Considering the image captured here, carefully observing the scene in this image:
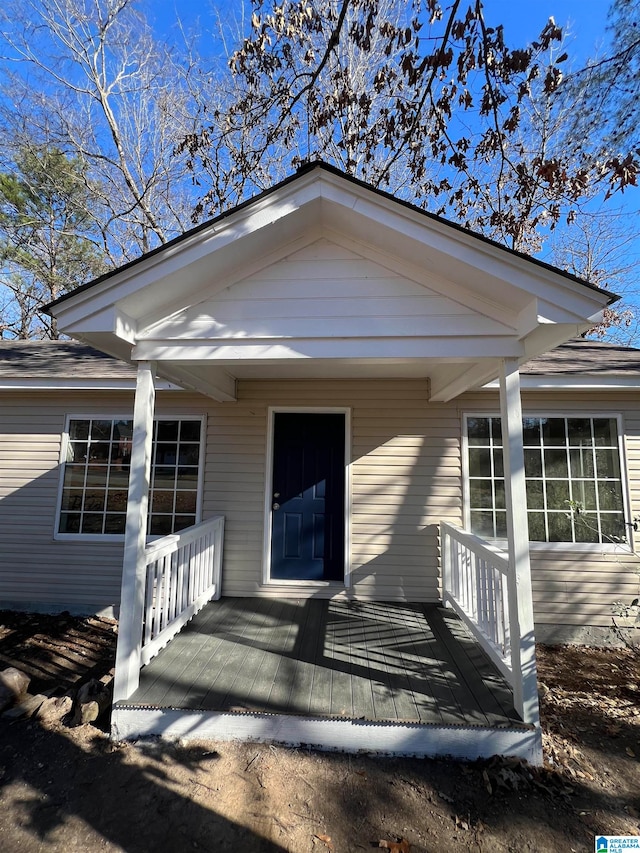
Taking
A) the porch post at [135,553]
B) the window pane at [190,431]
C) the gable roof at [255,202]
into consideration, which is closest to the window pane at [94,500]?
the window pane at [190,431]

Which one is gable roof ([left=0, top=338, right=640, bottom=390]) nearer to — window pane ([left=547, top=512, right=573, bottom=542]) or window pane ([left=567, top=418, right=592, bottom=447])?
window pane ([left=567, top=418, right=592, bottom=447])

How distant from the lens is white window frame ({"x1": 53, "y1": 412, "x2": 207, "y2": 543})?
15.9 feet

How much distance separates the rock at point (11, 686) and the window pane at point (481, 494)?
4499mm

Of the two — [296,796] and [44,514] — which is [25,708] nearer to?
[296,796]

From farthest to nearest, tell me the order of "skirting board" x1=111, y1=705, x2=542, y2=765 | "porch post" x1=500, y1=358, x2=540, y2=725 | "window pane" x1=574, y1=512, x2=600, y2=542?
"window pane" x1=574, y1=512, x2=600, y2=542
"porch post" x1=500, y1=358, x2=540, y2=725
"skirting board" x1=111, y1=705, x2=542, y2=765

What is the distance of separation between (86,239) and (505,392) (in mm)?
14145

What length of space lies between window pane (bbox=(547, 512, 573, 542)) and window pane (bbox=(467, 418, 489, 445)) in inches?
44.3

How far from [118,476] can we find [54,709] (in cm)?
268

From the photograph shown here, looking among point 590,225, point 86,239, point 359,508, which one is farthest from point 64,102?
point 590,225

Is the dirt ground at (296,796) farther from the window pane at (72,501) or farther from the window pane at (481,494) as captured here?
the window pane at (72,501)

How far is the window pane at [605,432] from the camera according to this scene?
15.2ft

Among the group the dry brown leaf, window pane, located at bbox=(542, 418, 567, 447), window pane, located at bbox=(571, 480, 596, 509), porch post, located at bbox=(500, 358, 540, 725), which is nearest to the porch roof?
porch post, located at bbox=(500, 358, 540, 725)

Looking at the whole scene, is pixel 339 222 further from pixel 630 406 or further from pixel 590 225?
pixel 590 225

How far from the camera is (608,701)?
3295 millimetres
